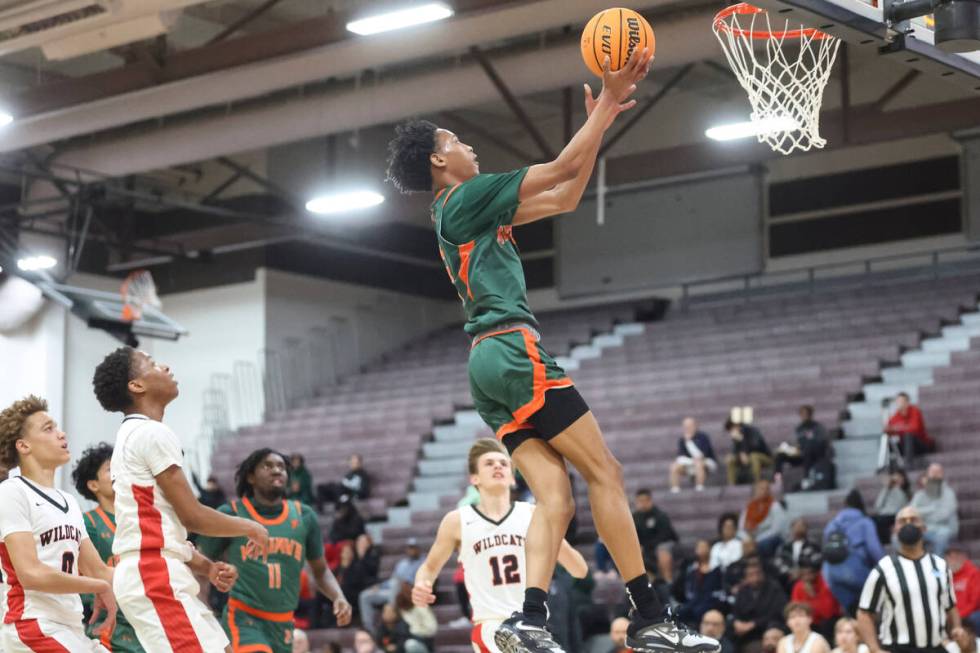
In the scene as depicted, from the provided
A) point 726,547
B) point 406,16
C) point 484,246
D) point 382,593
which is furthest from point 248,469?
point 382,593

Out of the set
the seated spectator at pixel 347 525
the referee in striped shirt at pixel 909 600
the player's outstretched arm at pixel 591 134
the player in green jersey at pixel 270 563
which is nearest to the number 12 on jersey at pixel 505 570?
the player in green jersey at pixel 270 563

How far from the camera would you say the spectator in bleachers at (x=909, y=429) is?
57.5 feet

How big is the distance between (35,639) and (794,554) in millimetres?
10108

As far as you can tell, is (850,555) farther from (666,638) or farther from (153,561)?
(153,561)

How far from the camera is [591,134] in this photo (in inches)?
219

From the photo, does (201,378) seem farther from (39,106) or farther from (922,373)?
(922,373)

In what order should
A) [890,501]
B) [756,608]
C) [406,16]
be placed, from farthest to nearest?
[890,501] → [406,16] → [756,608]

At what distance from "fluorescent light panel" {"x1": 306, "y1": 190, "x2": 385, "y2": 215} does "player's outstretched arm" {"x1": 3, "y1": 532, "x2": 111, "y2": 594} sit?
1496 centimetres

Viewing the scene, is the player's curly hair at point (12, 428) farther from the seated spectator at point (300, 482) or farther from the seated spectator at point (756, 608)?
the seated spectator at point (300, 482)

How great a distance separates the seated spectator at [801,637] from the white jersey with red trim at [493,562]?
4.77 meters

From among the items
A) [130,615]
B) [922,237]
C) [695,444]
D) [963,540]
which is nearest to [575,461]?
[130,615]

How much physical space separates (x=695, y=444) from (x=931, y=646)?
6.87 meters

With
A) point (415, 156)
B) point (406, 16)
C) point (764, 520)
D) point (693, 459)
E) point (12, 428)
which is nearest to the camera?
point (415, 156)

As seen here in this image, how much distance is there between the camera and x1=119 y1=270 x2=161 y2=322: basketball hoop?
2327 centimetres
